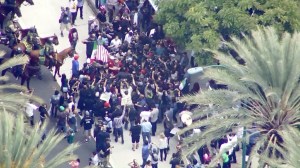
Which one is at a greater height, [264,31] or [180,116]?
[264,31]

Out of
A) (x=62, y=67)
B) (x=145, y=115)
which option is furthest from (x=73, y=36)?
(x=145, y=115)

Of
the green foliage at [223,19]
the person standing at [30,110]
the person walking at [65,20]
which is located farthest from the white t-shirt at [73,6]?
the person standing at [30,110]

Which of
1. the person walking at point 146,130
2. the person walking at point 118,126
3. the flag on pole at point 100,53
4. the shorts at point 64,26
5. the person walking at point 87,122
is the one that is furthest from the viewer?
the shorts at point 64,26

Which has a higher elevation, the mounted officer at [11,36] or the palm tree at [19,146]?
the mounted officer at [11,36]

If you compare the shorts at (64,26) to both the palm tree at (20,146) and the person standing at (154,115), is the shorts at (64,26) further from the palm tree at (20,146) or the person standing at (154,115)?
the palm tree at (20,146)

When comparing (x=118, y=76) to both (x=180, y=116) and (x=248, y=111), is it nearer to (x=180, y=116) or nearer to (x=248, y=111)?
(x=180, y=116)

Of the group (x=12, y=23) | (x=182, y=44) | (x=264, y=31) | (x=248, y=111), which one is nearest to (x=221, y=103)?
(x=248, y=111)
